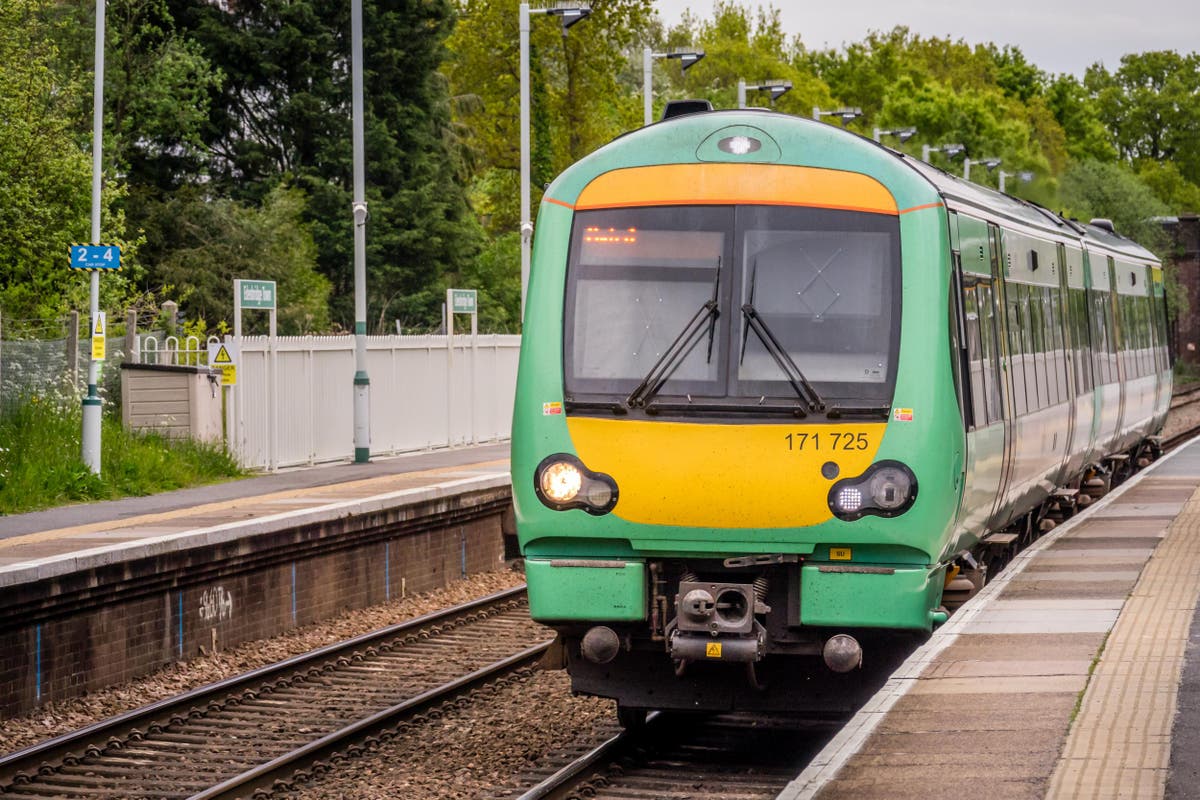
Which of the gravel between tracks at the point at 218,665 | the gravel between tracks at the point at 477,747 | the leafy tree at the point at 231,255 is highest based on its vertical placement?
the leafy tree at the point at 231,255

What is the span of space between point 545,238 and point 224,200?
37159 mm

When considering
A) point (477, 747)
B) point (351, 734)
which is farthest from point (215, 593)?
point (477, 747)

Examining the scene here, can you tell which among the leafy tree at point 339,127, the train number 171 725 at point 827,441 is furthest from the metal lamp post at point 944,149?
the train number 171 725 at point 827,441

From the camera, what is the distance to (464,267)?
52375 mm

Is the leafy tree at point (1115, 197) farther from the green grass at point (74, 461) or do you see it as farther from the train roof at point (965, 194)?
the train roof at point (965, 194)

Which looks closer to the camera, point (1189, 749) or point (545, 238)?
point (1189, 749)

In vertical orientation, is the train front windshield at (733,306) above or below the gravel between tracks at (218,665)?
above

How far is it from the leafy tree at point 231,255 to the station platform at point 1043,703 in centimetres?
3153

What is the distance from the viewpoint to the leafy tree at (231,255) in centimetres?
4394

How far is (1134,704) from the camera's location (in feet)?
30.1

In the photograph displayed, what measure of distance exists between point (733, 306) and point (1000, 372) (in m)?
Result: 3.10

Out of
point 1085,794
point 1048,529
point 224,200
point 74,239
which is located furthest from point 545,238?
point 224,200

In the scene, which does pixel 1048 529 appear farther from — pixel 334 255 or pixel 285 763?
pixel 334 255

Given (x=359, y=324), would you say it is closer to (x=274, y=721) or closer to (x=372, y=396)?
(x=372, y=396)
